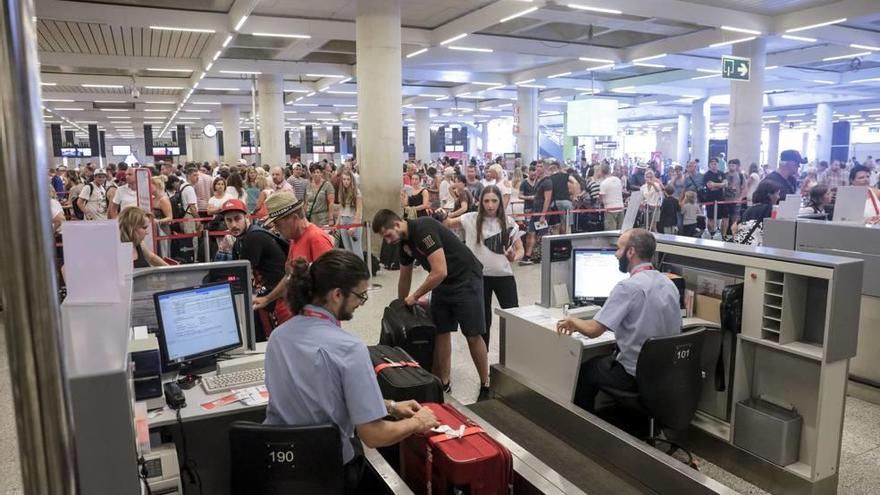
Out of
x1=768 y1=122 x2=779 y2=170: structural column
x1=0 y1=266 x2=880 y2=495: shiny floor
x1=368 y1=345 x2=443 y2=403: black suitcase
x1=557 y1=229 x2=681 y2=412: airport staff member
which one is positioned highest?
x1=768 y1=122 x2=779 y2=170: structural column

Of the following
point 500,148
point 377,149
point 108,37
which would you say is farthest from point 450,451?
point 500,148

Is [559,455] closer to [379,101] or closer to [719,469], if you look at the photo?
[719,469]

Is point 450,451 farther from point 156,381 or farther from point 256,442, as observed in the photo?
point 156,381

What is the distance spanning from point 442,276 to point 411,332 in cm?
44

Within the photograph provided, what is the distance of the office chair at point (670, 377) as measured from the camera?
3.28 m

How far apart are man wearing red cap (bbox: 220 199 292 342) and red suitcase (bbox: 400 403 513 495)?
5.14ft

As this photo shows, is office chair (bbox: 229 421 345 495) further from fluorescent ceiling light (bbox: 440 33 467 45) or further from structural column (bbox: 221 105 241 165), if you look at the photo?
structural column (bbox: 221 105 241 165)

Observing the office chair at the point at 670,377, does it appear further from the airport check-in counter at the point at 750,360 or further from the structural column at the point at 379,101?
the structural column at the point at 379,101

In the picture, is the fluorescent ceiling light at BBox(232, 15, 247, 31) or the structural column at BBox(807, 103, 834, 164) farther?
the structural column at BBox(807, 103, 834, 164)

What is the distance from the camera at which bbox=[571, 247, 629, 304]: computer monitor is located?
454 centimetres

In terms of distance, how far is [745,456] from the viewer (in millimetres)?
3688

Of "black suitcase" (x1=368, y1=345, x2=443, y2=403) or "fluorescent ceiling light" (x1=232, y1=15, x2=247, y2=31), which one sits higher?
"fluorescent ceiling light" (x1=232, y1=15, x2=247, y2=31)

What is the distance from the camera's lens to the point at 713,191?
11852 millimetres

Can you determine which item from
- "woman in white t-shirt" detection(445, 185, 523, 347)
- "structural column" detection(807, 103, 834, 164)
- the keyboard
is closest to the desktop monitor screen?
the keyboard
